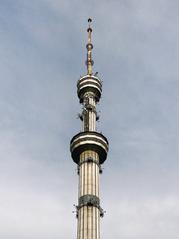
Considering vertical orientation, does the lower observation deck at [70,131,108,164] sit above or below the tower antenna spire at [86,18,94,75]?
below

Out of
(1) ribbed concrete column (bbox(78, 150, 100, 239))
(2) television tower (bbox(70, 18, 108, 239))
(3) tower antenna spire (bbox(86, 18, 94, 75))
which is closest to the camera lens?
(1) ribbed concrete column (bbox(78, 150, 100, 239))

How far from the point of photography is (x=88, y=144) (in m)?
104

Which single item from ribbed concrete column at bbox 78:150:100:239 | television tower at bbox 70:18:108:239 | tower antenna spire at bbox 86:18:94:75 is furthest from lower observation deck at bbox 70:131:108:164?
tower antenna spire at bbox 86:18:94:75

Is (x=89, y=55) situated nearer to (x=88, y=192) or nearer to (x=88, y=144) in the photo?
(x=88, y=144)

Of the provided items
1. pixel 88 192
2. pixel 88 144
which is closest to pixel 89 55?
pixel 88 144

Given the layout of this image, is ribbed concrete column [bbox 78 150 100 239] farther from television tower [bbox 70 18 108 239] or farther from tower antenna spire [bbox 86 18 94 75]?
tower antenna spire [bbox 86 18 94 75]

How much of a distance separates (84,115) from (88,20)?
102 feet

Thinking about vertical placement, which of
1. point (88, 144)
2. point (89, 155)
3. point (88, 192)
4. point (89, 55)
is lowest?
point (88, 192)

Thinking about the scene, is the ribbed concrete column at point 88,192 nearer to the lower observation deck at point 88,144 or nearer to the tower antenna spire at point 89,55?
the lower observation deck at point 88,144

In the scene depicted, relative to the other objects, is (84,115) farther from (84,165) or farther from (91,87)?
(84,165)

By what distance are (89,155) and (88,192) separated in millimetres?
9149

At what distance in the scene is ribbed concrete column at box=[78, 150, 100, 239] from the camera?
303ft

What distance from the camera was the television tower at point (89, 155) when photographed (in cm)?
9381

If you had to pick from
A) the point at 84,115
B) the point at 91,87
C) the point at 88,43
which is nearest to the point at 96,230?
the point at 84,115
